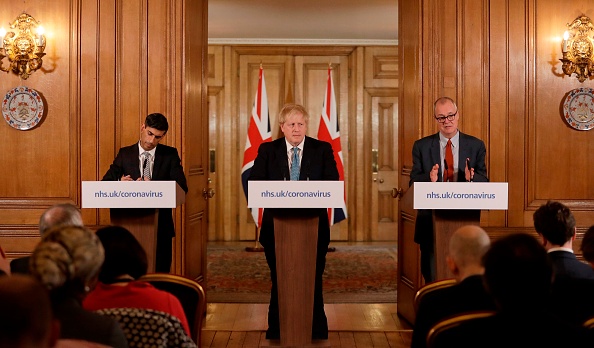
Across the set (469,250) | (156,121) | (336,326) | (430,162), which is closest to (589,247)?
(469,250)

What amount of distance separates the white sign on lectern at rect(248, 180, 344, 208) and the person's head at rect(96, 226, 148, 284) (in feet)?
5.32

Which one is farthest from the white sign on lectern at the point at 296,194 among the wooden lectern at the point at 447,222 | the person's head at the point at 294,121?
the person's head at the point at 294,121

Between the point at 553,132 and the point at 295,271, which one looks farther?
the point at 553,132

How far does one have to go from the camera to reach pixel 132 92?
231 inches

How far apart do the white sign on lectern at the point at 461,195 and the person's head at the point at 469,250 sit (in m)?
1.52

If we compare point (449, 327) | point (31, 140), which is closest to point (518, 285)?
point (449, 327)

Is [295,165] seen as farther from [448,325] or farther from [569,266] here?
[448,325]

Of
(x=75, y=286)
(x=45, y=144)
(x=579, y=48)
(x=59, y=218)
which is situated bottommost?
(x=75, y=286)

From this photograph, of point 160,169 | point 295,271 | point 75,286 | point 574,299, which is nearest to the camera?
point 75,286

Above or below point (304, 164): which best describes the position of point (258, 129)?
→ above

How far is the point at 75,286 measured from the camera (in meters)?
2.12

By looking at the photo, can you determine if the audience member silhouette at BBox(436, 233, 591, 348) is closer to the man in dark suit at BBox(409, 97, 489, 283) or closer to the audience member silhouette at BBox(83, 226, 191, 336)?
the audience member silhouette at BBox(83, 226, 191, 336)

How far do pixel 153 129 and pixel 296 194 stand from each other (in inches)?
51.5

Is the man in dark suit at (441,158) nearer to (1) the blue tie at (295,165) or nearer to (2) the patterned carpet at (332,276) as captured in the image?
(1) the blue tie at (295,165)
